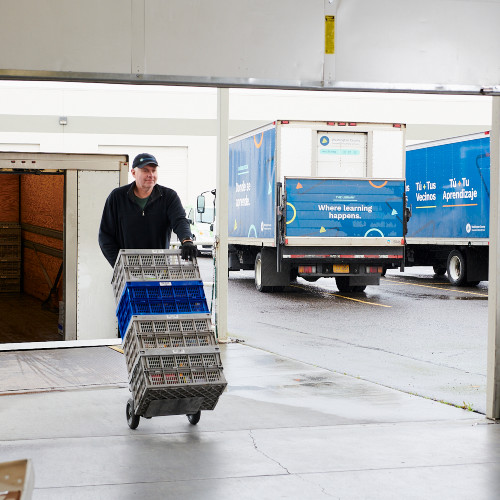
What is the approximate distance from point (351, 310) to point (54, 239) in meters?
6.02

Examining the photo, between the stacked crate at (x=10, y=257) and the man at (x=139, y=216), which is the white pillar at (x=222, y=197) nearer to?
the man at (x=139, y=216)

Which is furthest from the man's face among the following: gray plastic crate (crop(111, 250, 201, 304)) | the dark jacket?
gray plastic crate (crop(111, 250, 201, 304))

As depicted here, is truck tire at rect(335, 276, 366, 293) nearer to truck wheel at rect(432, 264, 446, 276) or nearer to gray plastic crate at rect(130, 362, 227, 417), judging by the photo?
truck wheel at rect(432, 264, 446, 276)

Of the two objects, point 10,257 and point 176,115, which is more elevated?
point 176,115

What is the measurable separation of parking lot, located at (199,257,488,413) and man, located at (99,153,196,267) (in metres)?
3.07

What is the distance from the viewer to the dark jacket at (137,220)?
671cm

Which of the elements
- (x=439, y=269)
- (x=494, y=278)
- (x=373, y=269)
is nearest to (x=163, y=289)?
(x=494, y=278)

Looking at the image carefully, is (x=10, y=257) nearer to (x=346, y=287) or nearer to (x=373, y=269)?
(x=373, y=269)

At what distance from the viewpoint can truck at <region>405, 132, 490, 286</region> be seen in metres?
19.9

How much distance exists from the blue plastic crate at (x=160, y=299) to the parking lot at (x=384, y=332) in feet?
9.12

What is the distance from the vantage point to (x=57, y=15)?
17.4ft

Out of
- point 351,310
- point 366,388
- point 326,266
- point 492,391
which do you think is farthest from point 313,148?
point 492,391

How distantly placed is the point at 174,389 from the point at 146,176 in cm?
168

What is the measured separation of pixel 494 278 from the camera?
6.62 meters
